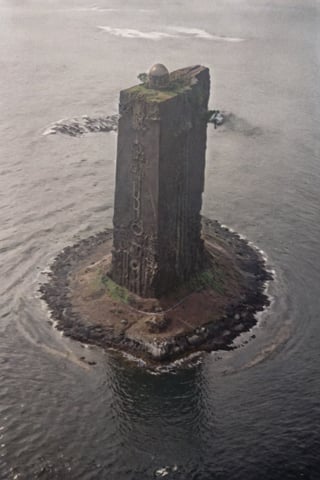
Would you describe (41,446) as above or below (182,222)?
below

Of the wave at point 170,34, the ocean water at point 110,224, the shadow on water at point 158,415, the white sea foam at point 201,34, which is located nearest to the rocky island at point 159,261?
the ocean water at point 110,224

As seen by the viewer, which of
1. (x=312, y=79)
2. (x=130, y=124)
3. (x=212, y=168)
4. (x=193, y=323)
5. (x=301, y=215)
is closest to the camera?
(x=130, y=124)

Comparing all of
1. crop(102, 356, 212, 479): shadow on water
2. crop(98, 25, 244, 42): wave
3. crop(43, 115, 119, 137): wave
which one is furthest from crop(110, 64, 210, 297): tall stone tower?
crop(98, 25, 244, 42): wave

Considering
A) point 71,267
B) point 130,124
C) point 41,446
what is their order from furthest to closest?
point 71,267, point 130,124, point 41,446

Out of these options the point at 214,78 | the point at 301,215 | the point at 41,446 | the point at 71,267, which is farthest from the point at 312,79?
the point at 41,446

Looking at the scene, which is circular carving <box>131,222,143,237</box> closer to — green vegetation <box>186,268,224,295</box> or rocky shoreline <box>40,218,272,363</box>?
rocky shoreline <box>40,218,272,363</box>

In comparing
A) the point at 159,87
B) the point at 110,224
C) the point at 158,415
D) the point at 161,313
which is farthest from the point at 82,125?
the point at 158,415

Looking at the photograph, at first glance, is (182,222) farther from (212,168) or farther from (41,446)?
(212,168)
